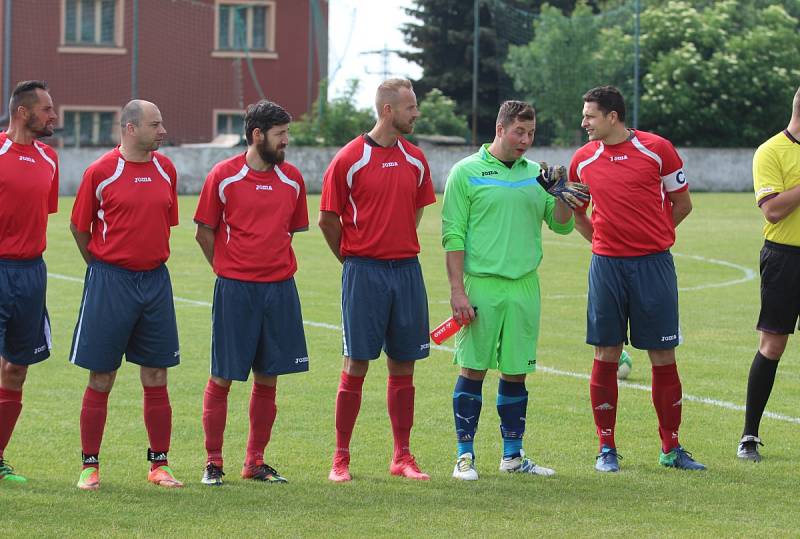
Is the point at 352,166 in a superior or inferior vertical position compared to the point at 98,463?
superior

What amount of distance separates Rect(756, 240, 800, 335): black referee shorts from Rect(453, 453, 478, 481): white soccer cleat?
6.70 feet

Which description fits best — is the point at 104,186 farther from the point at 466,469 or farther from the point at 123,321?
the point at 466,469

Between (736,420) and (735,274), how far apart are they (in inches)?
413

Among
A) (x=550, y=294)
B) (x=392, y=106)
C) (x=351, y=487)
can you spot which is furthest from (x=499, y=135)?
(x=550, y=294)

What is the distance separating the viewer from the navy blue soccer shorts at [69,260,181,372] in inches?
284

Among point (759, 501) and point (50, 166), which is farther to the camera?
point (50, 166)

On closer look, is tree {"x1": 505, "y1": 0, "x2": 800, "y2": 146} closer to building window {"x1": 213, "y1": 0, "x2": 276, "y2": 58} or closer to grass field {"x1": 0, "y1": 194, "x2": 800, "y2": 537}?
building window {"x1": 213, "y1": 0, "x2": 276, "y2": 58}

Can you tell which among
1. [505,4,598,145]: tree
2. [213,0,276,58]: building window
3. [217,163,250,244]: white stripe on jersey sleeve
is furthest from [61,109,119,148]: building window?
[217,163,250,244]: white stripe on jersey sleeve

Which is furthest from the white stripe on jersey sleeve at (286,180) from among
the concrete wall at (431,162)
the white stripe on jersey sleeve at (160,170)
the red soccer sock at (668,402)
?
the concrete wall at (431,162)

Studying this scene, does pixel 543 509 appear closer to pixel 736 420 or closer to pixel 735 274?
pixel 736 420

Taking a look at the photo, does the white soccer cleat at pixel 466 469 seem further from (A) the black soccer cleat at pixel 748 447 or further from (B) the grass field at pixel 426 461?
(A) the black soccer cleat at pixel 748 447

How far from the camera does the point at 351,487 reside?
23.9ft

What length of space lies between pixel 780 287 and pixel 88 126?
34816mm

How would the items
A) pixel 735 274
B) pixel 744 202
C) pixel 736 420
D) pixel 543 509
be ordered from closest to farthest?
1. pixel 543 509
2. pixel 736 420
3. pixel 735 274
4. pixel 744 202
